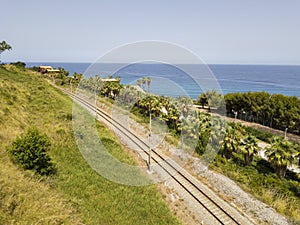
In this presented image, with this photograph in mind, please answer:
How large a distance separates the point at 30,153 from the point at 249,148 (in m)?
20.8

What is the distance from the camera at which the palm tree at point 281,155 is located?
75.2ft

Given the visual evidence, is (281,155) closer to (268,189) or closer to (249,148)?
(249,148)

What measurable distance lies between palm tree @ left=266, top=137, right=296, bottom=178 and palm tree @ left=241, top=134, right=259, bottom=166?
4.82 ft

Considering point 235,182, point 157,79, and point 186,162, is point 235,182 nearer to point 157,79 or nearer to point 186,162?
point 186,162

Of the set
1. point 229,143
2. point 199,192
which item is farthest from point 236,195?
point 229,143

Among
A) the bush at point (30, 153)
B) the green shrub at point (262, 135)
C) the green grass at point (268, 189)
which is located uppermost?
the bush at point (30, 153)

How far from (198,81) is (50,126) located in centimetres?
1505

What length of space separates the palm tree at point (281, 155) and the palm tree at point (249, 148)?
1469 mm

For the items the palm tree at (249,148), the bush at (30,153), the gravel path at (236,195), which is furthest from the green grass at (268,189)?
the bush at (30,153)

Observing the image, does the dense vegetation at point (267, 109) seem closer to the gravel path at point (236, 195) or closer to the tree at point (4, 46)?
the gravel path at point (236, 195)

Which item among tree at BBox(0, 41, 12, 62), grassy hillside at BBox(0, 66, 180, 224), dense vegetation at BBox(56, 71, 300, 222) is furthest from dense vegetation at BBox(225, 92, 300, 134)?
tree at BBox(0, 41, 12, 62)

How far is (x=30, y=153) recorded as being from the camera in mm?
13305

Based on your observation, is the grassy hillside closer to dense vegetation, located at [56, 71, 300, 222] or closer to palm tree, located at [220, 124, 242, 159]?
dense vegetation, located at [56, 71, 300, 222]

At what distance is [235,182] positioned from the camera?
18.0m
